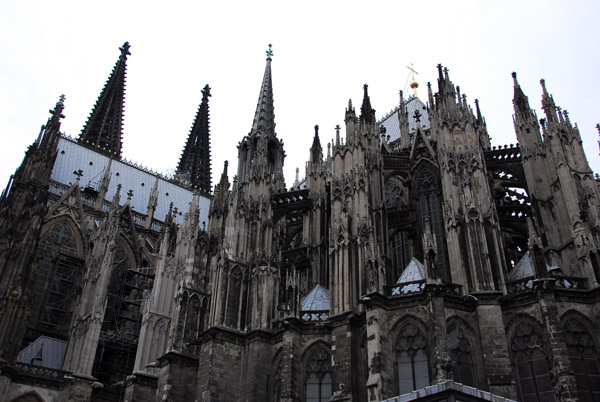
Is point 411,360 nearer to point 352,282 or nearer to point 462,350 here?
point 462,350

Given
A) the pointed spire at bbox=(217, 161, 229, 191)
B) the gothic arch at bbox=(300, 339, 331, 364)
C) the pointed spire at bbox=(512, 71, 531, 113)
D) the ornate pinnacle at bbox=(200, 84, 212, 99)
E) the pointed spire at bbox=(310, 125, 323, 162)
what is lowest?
the gothic arch at bbox=(300, 339, 331, 364)

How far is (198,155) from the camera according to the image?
208 ft

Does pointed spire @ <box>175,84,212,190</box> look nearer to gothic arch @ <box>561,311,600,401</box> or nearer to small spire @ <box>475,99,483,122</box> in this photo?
small spire @ <box>475,99,483,122</box>

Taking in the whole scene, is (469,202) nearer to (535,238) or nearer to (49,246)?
(535,238)

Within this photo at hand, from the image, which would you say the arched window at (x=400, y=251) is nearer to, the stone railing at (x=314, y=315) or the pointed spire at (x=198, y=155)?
the stone railing at (x=314, y=315)

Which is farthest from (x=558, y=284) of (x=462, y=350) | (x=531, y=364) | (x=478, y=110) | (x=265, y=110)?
(x=265, y=110)

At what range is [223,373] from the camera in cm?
2175

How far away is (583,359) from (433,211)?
8.65 m

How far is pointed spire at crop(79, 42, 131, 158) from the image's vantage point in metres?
54.7

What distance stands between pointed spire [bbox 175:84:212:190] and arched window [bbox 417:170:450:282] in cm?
3636

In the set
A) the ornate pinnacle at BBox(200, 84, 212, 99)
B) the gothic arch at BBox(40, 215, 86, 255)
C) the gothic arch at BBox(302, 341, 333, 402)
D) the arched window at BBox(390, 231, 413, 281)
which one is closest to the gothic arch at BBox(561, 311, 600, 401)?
the arched window at BBox(390, 231, 413, 281)

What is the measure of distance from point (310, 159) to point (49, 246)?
16.5m

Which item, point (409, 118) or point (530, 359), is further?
point (409, 118)

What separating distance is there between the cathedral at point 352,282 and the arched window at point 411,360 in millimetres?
54
